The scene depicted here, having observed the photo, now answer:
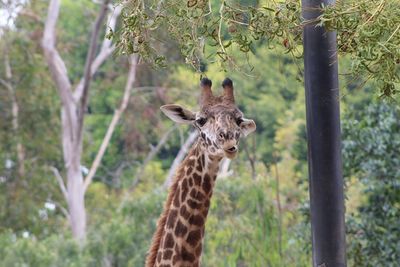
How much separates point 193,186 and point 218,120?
0.63 m

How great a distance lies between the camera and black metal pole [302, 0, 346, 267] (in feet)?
21.7

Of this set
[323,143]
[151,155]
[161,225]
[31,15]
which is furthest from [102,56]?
[323,143]

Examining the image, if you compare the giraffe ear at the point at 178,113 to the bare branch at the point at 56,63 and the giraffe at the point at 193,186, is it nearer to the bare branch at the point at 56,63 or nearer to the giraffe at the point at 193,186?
the giraffe at the point at 193,186

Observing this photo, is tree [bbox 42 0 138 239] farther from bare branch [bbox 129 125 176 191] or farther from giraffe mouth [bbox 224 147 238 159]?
giraffe mouth [bbox 224 147 238 159]

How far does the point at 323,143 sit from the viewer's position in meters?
6.68

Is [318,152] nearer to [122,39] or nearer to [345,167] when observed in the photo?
[122,39]

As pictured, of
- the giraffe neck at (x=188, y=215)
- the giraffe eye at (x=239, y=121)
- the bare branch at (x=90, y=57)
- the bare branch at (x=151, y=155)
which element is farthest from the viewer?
the bare branch at (x=151, y=155)

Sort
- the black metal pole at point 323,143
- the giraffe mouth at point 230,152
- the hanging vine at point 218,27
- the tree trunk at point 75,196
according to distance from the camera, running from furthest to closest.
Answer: the tree trunk at point 75,196 < the giraffe mouth at point 230,152 < the hanging vine at point 218,27 < the black metal pole at point 323,143

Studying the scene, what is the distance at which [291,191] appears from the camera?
24109 millimetres

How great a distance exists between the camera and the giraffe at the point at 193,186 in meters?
7.96

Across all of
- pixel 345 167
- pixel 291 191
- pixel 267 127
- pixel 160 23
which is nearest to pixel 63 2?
pixel 267 127

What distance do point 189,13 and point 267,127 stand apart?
3182 cm

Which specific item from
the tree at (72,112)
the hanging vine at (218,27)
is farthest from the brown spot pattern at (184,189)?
the tree at (72,112)

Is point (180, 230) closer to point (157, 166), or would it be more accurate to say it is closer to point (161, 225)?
point (161, 225)
